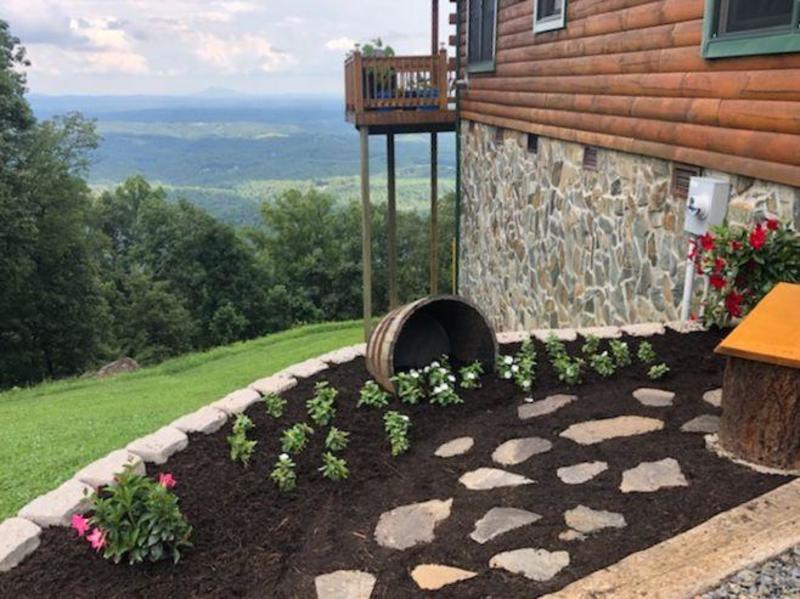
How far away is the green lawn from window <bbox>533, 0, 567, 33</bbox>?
558cm

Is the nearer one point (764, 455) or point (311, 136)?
point (764, 455)

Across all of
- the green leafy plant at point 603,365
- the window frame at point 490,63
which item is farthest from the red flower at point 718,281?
the window frame at point 490,63

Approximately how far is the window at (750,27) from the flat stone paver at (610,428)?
2.21m

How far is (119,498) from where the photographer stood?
2.61 meters

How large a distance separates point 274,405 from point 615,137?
12.3 feet

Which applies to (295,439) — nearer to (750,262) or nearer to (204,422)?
(204,422)

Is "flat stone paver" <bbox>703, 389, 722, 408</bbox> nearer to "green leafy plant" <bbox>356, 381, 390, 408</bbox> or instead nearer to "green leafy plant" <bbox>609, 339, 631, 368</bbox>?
"green leafy plant" <bbox>609, 339, 631, 368</bbox>

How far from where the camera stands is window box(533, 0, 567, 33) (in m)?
6.75

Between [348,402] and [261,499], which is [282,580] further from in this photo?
[348,402]

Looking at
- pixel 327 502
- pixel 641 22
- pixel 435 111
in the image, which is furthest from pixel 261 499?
pixel 435 111

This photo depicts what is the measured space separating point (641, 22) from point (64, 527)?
5.24 metres

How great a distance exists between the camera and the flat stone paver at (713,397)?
3.37m

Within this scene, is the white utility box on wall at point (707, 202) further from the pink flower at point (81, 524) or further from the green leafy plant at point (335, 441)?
the pink flower at point (81, 524)

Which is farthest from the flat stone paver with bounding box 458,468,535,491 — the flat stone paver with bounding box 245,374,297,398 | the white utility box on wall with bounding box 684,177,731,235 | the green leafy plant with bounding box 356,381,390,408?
the white utility box on wall with bounding box 684,177,731,235
